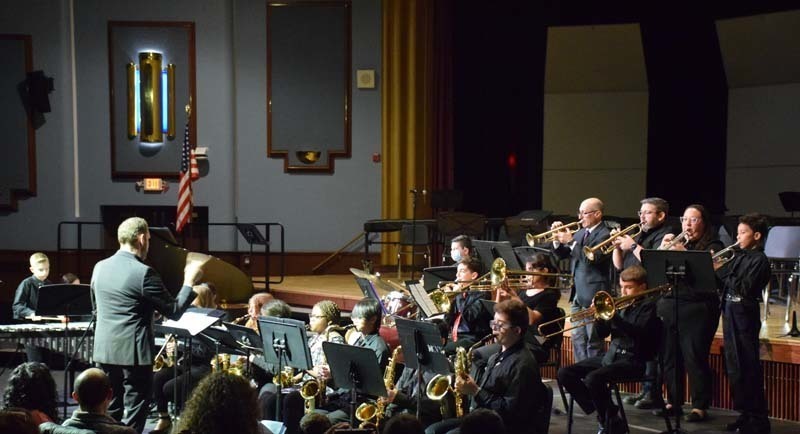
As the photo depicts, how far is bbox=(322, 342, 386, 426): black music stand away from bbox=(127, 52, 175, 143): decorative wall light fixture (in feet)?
29.0

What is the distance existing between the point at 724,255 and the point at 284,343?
124 inches

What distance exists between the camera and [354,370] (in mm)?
5383

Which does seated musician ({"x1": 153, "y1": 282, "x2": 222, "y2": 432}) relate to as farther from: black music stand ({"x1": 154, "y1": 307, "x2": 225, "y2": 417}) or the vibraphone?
the vibraphone

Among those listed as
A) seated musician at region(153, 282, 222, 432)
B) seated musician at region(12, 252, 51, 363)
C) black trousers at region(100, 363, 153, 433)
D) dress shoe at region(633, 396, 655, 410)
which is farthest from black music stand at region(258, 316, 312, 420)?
seated musician at region(12, 252, 51, 363)

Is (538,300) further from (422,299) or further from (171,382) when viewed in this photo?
(171,382)

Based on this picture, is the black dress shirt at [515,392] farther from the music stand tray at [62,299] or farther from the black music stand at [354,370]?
the music stand tray at [62,299]

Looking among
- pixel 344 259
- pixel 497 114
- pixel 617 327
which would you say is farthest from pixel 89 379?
pixel 497 114

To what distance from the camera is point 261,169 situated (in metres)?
13.8

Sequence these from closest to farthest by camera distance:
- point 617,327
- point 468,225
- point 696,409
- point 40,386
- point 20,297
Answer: point 40,386 < point 617,327 < point 696,409 < point 20,297 < point 468,225

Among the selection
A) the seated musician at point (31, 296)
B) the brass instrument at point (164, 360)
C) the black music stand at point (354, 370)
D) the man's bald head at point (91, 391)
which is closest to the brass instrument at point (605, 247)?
the black music stand at point (354, 370)

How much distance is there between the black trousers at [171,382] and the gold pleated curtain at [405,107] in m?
6.50

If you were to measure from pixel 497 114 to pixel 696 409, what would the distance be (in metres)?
7.95

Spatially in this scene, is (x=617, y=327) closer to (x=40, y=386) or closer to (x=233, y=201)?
(x=40, y=386)

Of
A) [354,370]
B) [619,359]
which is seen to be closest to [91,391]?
[354,370]
